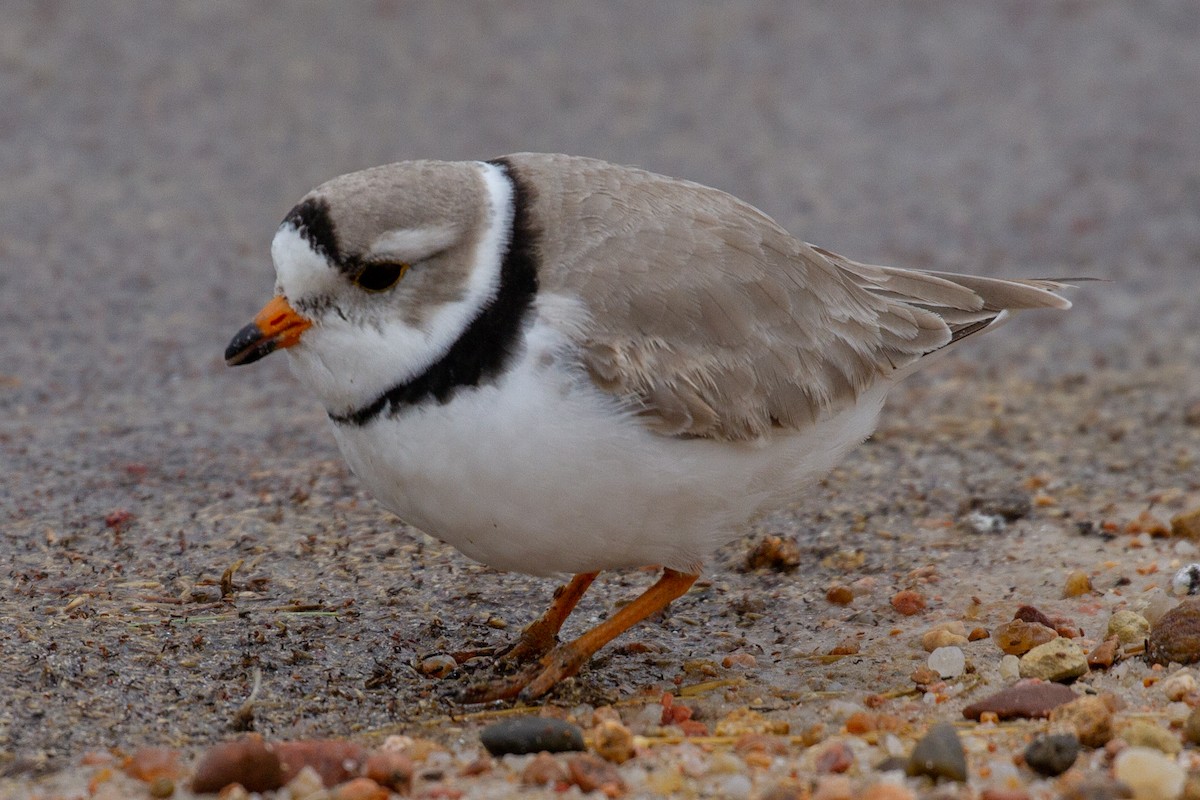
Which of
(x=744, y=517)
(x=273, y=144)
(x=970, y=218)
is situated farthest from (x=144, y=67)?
(x=744, y=517)

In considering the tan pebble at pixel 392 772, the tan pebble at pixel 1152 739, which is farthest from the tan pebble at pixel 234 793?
the tan pebble at pixel 1152 739

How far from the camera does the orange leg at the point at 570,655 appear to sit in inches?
170

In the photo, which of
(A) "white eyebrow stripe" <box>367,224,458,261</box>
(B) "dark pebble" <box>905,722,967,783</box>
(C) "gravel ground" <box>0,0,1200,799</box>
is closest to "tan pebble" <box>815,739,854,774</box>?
(C) "gravel ground" <box>0,0,1200,799</box>

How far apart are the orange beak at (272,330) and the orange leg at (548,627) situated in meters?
1.27

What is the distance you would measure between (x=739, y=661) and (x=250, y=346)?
1.85 m

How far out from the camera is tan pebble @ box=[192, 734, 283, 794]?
343 centimetres

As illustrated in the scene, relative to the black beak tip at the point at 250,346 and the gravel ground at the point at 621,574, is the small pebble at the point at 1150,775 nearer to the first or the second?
the gravel ground at the point at 621,574

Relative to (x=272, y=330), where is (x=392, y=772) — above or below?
below

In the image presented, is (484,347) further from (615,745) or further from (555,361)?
(615,745)

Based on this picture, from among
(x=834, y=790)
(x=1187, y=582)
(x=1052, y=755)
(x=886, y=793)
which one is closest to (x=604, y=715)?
(x=834, y=790)

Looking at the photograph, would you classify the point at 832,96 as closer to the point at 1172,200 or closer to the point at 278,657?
the point at 1172,200

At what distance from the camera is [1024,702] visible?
3.97 meters

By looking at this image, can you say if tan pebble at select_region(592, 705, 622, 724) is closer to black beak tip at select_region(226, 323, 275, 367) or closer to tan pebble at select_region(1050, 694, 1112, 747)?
tan pebble at select_region(1050, 694, 1112, 747)

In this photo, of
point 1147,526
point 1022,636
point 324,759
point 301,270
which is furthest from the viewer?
point 1147,526
